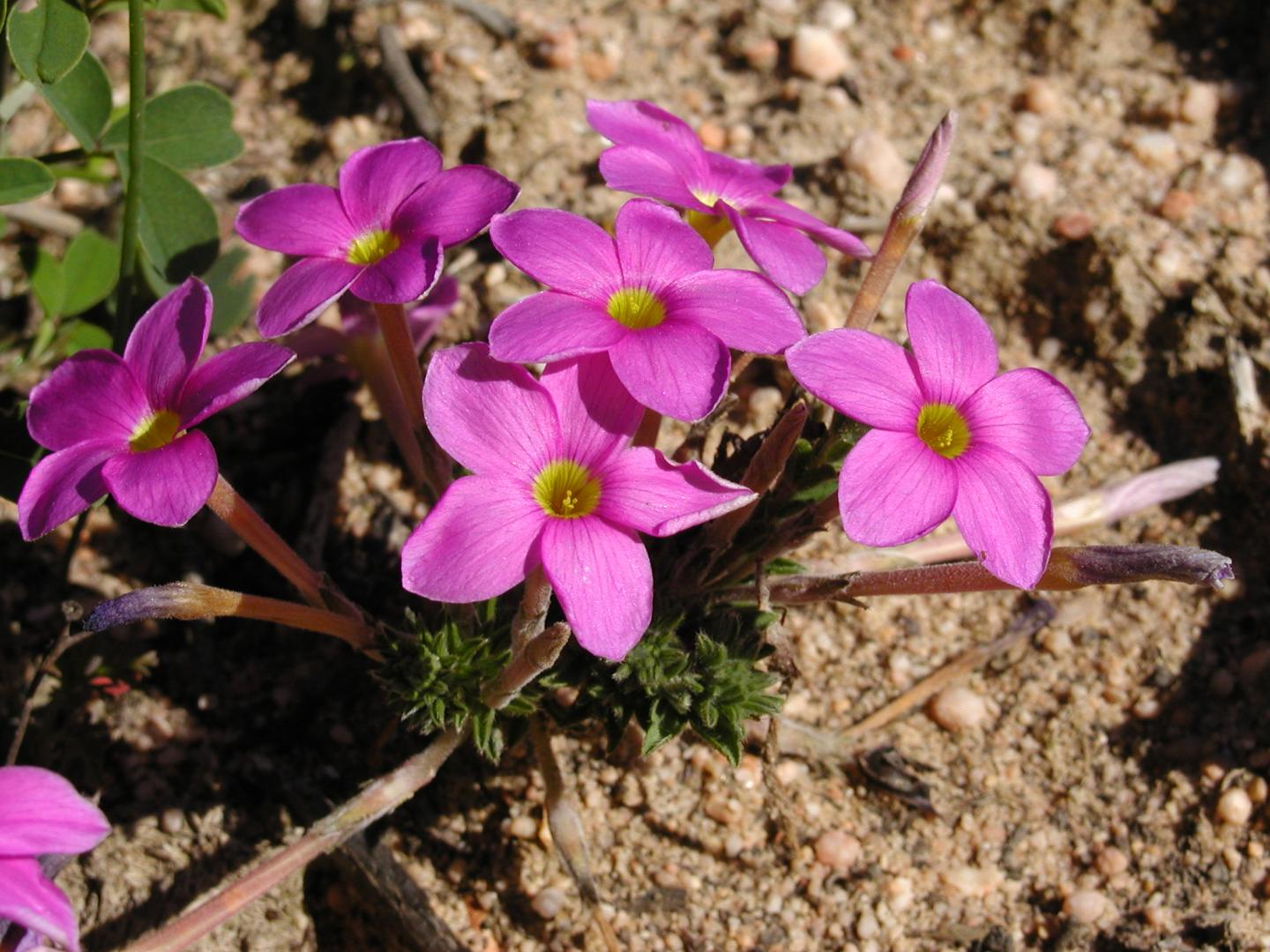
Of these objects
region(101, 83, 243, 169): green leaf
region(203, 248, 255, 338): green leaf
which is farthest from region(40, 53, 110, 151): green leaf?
region(203, 248, 255, 338): green leaf

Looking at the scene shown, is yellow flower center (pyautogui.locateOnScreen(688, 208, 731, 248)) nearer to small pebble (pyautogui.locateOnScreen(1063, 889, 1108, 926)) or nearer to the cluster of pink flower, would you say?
the cluster of pink flower

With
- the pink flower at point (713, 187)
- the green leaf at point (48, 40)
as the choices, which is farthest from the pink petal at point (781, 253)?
the green leaf at point (48, 40)

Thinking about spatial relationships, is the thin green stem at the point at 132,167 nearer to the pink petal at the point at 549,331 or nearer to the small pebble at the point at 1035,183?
the pink petal at the point at 549,331

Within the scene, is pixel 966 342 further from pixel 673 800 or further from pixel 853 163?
pixel 853 163

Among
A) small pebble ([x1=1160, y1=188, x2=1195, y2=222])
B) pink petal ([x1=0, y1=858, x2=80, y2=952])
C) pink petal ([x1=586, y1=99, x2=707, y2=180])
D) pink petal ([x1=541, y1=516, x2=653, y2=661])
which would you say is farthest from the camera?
small pebble ([x1=1160, y1=188, x2=1195, y2=222])

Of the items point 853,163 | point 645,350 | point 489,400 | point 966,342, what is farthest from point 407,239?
→ point 853,163

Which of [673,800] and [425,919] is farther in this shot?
[673,800]
